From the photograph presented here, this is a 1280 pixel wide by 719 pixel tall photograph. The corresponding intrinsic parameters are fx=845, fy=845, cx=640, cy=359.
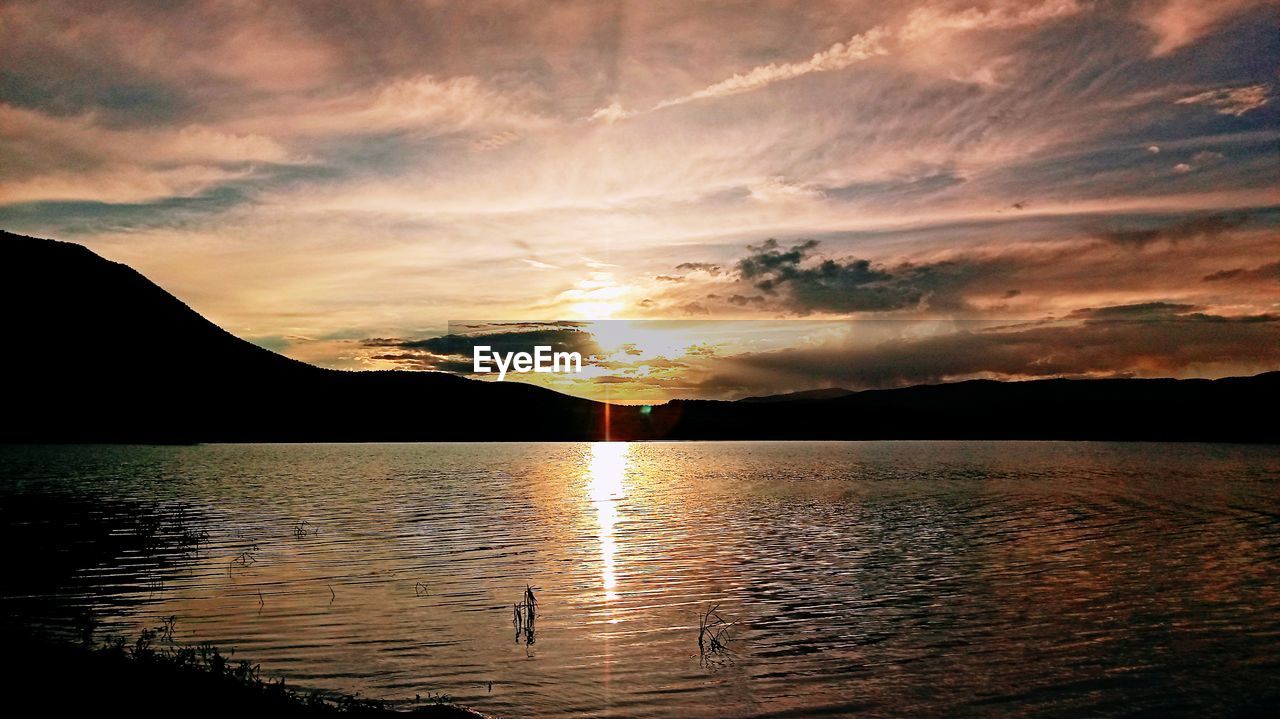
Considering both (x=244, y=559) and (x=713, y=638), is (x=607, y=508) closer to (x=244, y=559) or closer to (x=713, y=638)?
(x=244, y=559)

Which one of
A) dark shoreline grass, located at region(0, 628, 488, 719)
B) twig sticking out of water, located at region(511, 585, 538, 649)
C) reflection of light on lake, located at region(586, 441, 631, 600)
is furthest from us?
reflection of light on lake, located at region(586, 441, 631, 600)

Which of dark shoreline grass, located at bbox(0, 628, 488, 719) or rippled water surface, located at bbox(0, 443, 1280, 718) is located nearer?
dark shoreline grass, located at bbox(0, 628, 488, 719)

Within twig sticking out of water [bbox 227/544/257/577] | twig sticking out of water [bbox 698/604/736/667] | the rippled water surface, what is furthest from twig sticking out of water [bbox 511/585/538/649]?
twig sticking out of water [bbox 227/544/257/577]

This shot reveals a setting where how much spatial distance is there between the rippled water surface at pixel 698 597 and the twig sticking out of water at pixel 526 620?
1.08 feet

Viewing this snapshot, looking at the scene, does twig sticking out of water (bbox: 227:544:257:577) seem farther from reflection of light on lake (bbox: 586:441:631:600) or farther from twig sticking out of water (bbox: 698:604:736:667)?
twig sticking out of water (bbox: 698:604:736:667)

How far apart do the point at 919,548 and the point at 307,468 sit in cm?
10536

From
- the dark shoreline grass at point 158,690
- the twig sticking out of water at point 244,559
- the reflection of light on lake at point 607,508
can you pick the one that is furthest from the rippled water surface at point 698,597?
the dark shoreline grass at point 158,690

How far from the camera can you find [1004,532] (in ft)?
173

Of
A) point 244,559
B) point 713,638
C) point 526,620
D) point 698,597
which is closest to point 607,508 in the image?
point 244,559

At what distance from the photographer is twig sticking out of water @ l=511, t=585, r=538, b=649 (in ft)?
83.3

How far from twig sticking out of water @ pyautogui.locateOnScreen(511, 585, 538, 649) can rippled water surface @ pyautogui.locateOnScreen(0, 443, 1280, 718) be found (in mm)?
330

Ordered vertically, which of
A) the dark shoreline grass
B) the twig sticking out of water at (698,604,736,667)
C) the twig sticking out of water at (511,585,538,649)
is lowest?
the twig sticking out of water at (698,604,736,667)

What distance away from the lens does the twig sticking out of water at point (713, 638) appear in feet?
76.7

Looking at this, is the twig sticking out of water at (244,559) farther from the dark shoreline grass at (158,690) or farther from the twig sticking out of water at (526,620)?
the dark shoreline grass at (158,690)
